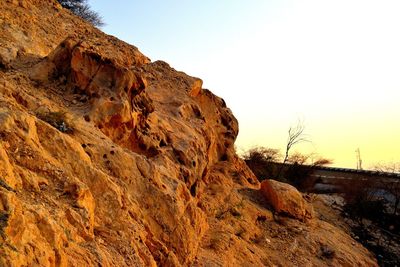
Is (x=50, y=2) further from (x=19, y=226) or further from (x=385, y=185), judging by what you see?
(x=385, y=185)

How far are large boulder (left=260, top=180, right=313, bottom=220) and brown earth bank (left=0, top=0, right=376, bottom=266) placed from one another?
19 centimetres

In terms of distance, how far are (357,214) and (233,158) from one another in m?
6.15

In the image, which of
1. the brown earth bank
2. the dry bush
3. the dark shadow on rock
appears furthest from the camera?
the dry bush

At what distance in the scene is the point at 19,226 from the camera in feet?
10.6

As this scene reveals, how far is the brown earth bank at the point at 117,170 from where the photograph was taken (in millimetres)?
4051

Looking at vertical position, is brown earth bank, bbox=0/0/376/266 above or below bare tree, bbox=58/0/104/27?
below

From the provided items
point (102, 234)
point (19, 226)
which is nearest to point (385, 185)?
point (102, 234)

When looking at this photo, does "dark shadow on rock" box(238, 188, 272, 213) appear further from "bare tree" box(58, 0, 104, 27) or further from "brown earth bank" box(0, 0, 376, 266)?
"bare tree" box(58, 0, 104, 27)

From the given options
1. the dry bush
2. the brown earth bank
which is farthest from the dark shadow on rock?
the dry bush

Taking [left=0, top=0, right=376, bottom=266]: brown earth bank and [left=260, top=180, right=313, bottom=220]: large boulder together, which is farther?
[left=260, top=180, right=313, bottom=220]: large boulder

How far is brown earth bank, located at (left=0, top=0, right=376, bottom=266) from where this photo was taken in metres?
4.05

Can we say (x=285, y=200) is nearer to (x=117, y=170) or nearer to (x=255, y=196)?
(x=255, y=196)

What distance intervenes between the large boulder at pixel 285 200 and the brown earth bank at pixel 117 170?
0.63 ft

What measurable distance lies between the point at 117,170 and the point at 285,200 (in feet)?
20.1
